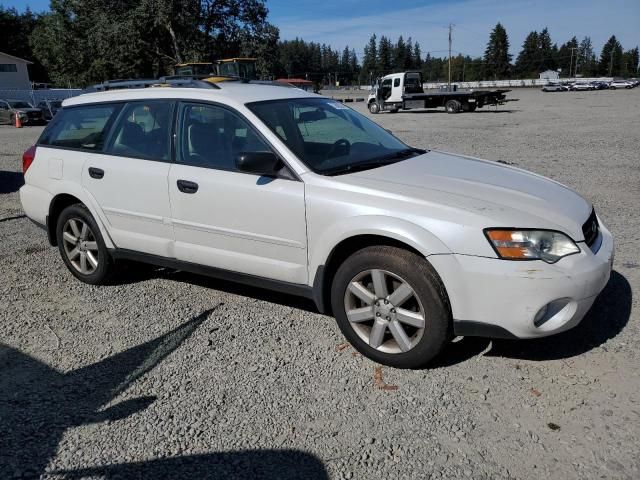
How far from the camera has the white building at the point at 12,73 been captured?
65.6 m

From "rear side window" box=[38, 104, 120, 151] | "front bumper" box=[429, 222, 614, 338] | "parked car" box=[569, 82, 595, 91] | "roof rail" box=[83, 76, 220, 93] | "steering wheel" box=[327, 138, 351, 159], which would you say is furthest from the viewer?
"parked car" box=[569, 82, 595, 91]

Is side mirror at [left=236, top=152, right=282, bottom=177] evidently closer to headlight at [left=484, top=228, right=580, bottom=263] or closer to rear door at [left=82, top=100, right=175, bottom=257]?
rear door at [left=82, top=100, right=175, bottom=257]

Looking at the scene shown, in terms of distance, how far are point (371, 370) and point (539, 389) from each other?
0.99 m

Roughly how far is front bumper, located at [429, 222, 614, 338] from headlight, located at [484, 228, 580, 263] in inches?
1.5

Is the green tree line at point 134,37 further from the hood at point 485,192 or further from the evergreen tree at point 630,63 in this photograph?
the evergreen tree at point 630,63

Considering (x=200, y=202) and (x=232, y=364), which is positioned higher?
(x=200, y=202)

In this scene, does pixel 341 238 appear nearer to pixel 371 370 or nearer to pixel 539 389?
pixel 371 370

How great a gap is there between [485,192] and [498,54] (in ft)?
466

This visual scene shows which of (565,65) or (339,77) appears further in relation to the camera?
(339,77)

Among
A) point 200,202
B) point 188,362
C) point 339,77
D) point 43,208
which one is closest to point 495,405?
point 188,362

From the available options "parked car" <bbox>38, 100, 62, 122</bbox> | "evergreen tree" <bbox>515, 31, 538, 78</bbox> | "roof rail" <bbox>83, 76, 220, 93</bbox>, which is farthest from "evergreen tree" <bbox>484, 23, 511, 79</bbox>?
"roof rail" <bbox>83, 76, 220, 93</bbox>

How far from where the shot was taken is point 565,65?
14788 centimetres

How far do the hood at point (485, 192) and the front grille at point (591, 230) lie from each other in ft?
0.16

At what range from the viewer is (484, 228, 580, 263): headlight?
300 centimetres
